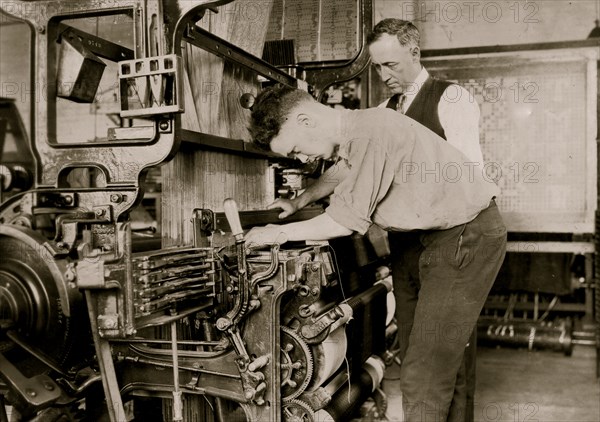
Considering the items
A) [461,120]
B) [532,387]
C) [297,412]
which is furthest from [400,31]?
[532,387]

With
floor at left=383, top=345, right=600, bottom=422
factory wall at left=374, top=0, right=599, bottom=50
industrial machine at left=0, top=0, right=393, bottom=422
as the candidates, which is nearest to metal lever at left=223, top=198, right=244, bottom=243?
industrial machine at left=0, top=0, right=393, bottom=422

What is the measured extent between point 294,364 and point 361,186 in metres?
0.65

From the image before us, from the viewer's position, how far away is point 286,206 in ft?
8.70

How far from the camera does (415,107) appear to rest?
2.77 m

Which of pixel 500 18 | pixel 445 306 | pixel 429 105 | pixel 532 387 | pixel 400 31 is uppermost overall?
pixel 500 18

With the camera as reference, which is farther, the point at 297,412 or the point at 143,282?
the point at 297,412

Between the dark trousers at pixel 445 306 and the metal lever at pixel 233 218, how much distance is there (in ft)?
2.22

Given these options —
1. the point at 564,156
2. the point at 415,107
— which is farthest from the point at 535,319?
the point at 415,107

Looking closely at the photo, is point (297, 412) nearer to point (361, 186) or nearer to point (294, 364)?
point (294, 364)

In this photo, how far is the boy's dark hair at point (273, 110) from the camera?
2098 millimetres

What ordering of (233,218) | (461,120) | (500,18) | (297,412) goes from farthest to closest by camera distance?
(500,18)
(461,120)
(297,412)
(233,218)

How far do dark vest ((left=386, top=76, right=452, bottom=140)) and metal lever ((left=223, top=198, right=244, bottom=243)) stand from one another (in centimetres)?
109

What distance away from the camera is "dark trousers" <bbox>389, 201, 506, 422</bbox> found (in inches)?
83.3

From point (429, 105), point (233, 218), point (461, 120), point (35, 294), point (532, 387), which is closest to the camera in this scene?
point (35, 294)
